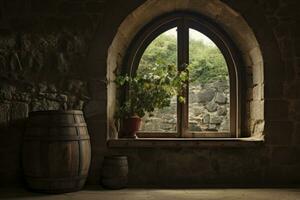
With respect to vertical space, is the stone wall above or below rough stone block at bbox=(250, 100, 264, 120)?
above

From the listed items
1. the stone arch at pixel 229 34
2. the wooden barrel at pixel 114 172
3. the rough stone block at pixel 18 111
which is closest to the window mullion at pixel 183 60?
the stone arch at pixel 229 34

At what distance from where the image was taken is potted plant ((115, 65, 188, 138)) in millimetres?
3906

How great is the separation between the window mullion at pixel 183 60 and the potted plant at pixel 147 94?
0.34 m

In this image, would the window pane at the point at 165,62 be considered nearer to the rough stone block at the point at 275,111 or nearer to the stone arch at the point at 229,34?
the stone arch at the point at 229,34

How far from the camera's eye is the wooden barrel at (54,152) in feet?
10.2

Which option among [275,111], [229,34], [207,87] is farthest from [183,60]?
[275,111]

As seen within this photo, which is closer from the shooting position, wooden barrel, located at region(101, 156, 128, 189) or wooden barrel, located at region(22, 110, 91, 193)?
wooden barrel, located at region(22, 110, 91, 193)

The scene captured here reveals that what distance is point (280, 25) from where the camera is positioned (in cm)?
378

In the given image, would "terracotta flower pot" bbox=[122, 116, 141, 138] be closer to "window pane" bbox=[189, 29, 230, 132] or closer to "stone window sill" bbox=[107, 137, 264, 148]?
"stone window sill" bbox=[107, 137, 264, 148]

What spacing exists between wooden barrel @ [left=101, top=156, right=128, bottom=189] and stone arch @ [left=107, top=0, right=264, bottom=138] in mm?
449

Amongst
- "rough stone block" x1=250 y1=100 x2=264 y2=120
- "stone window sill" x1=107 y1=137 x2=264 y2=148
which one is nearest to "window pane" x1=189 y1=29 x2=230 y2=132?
"rough stone block" x1=250 y1=100 x2=264 y2=120

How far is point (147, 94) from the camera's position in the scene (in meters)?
3.93

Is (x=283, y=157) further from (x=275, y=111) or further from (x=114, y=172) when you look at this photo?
(x=114, y=172)

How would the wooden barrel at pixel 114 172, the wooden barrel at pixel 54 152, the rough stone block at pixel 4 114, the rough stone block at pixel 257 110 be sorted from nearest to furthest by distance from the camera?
1. the wooden barrel at pixel 54 152
2. the wooden barrel at pixel 114 172
3. the rough stone block at pixel 4 114
4. the rough stone block at pixel 257 110
